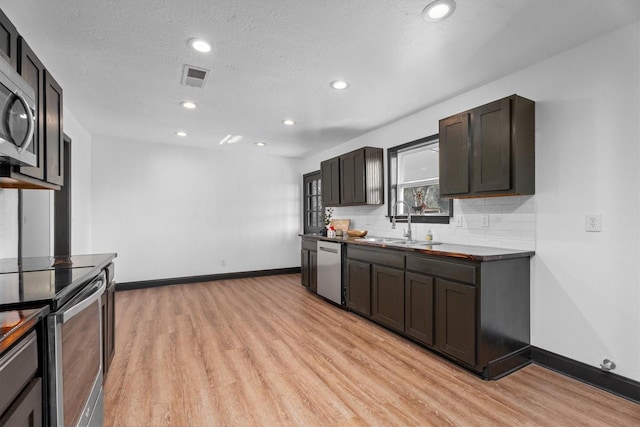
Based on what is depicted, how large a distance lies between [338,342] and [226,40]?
273 centimetres

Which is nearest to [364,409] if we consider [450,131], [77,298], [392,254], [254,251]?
[392,254]

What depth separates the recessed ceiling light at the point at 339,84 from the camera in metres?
2.96

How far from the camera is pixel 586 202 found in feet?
7.64

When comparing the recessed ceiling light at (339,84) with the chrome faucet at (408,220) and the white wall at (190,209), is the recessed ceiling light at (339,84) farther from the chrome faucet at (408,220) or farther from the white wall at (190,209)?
the white wall at (190,209)

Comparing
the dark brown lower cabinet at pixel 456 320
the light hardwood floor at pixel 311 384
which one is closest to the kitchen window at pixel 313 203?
the light hardwood floor at pixel 311 384

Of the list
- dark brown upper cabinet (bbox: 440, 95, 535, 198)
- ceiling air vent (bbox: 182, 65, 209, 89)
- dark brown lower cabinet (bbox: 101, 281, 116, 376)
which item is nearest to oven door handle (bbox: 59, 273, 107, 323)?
dark brown lower cabinet (bbox: 101, 281, 116, 376)

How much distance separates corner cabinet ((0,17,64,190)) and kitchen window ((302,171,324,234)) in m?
4.34

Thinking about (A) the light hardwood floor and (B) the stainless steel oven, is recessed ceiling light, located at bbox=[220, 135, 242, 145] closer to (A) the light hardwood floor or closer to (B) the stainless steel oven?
(A) the light hardwood floor

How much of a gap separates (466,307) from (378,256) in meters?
1.12

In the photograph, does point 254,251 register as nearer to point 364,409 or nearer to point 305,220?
point 305,220

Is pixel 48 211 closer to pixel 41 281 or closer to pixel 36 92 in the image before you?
pixel 36 92

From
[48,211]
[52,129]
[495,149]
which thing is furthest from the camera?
[48,211]

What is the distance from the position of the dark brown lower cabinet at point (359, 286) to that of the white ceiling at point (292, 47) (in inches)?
73.5

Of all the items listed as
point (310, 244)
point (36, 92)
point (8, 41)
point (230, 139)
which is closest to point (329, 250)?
point (310, 244)
